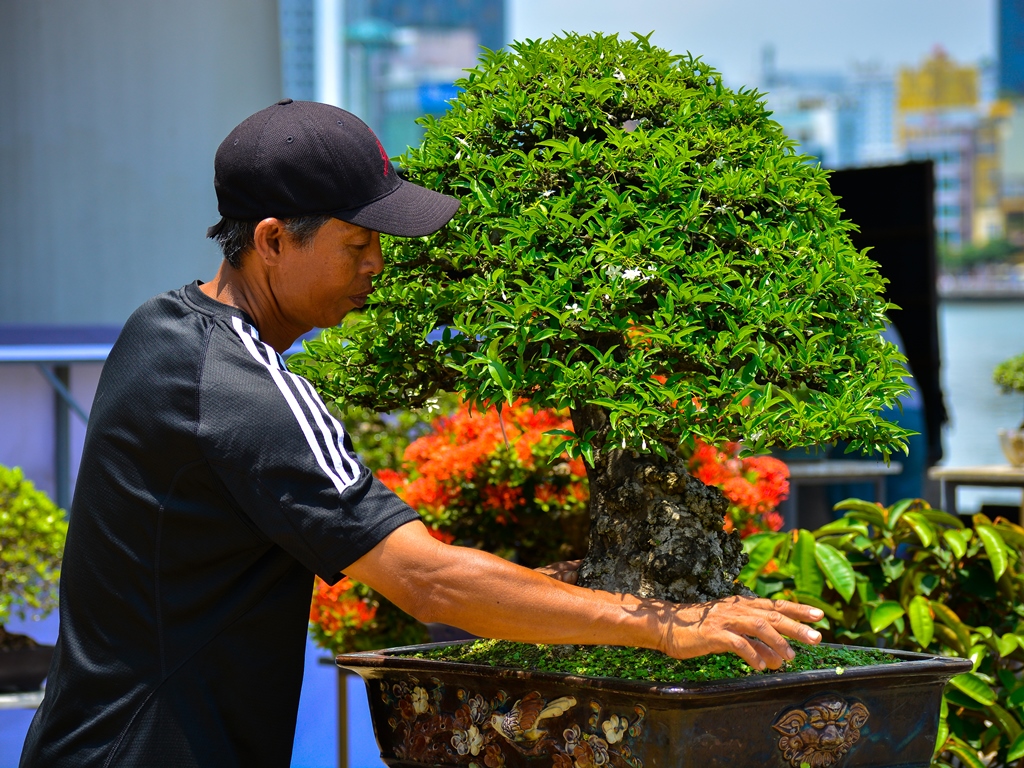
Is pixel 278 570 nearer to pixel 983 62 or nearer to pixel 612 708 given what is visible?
pixel 612 708

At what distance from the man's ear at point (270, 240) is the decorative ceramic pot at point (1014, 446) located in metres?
3.24

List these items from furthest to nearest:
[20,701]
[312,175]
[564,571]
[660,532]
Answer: [20,701]
[564,571]
[660,532]
[312,175]

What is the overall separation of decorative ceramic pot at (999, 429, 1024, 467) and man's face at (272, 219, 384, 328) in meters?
3.12

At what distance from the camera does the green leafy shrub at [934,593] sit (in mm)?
2062

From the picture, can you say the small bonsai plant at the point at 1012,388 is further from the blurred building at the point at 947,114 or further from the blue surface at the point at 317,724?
the blurred building at the point at 947,114

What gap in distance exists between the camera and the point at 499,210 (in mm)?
1260

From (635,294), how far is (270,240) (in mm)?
394

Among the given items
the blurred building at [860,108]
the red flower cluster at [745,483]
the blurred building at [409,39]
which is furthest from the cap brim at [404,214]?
the blurred building at [860,108]

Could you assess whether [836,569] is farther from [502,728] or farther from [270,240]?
[270,240]

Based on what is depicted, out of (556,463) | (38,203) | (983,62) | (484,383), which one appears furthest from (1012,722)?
(983,62)

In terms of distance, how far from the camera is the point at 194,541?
3.59ft

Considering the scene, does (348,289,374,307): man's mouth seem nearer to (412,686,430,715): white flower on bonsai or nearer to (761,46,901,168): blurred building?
(412,686,430,715): white flower on bonsai

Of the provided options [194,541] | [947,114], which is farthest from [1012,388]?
[947,114]

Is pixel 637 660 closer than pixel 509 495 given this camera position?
Yes
